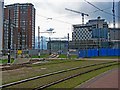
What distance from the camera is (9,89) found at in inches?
509

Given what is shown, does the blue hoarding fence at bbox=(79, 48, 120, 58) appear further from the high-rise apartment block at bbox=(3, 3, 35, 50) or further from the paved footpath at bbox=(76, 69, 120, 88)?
the paved footpath at bbox=(76, 69, 120, 88)

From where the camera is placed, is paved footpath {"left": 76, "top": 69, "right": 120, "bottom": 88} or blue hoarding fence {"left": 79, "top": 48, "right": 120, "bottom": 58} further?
blue hoarding fence {"left": 79, "top": 48, "right": 120, "bottom": 58}

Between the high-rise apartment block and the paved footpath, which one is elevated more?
the high-rise apartment block

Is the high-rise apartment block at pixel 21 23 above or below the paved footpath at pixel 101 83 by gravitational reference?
above

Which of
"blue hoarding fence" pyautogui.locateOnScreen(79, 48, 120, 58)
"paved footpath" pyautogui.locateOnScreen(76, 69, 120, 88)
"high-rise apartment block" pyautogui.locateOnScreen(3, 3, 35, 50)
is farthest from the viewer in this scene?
"high-rise apartment block" pyautogui.locateOnScreen(3, 3, 35, 50)

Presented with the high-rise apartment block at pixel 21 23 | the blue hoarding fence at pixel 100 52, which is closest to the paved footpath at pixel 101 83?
the high-rise apartment block at pixel 21 23

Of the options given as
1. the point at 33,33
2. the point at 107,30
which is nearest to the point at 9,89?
the point at 33,33

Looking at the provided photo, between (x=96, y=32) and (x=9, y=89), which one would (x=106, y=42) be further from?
(x=9, y=89)

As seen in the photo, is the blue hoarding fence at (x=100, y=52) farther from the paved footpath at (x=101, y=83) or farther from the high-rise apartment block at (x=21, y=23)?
the paved footpath at (x=101, y=83)

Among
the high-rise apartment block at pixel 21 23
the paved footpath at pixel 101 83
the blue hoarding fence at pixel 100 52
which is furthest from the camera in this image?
the high-rise apartment block at pixel 21 23

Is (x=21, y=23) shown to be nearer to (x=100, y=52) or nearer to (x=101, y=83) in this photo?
(x=100, y=52)

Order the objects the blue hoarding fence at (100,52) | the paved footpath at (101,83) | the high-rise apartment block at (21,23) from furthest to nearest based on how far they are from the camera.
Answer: the high-rise apartment block at (21,23), the blue hoarding fence at (100,52), the paved footpath at (101,83)

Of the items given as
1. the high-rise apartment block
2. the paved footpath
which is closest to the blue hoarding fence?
the high-rise apartment block

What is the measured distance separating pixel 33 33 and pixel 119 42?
136 ft
